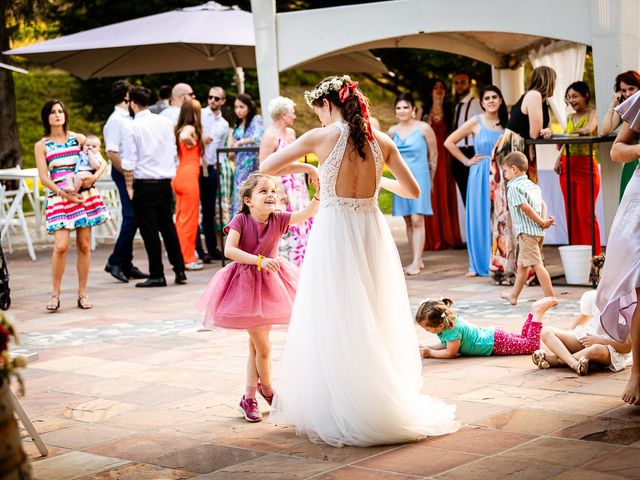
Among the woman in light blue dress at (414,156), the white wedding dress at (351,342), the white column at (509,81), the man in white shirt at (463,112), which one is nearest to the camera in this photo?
the white wedding dress at (351,342)

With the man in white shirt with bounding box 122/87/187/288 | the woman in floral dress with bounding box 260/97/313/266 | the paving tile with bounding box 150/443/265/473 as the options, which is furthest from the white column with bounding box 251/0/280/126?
the paving tile with bounding box 150/443/265/473

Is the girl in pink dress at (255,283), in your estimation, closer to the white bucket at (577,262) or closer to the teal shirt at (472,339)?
the teal shirt at (472,339)

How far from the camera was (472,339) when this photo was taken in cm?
676

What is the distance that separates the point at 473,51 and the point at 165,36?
151 inches

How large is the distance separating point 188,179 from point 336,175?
680 centimetres

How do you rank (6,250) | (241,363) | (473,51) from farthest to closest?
(6,250)
(473,51)
(241,363)

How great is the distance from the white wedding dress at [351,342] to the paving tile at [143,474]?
73 centimetres

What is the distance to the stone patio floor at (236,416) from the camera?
179 inches

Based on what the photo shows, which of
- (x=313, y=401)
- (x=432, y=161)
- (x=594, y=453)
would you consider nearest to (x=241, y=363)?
(x=313, y=401)

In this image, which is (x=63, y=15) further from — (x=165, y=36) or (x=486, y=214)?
(x=486, y=214)

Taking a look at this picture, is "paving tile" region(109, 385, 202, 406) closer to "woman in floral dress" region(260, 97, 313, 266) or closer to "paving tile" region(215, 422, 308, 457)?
"paving tile" region(215, 422, 308, 457)

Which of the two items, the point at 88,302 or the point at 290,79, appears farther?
the point at 290,79

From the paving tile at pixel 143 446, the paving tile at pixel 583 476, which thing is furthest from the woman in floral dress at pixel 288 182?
the paving tile at pixel 583 476

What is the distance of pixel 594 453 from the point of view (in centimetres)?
453
